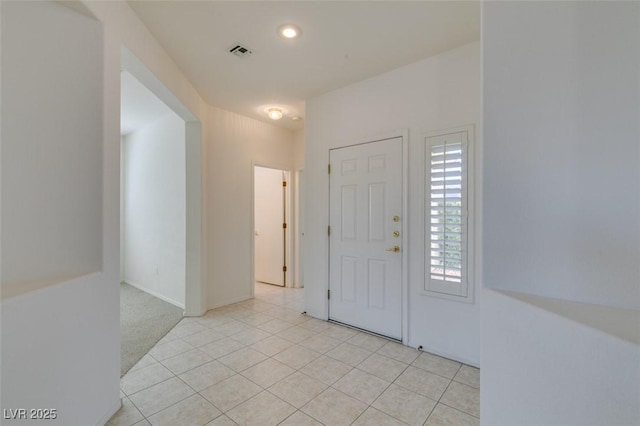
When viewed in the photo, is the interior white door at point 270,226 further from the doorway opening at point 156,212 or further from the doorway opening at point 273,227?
the doorway opening at point 156,212

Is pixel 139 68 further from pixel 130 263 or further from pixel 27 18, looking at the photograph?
pixel 130 263

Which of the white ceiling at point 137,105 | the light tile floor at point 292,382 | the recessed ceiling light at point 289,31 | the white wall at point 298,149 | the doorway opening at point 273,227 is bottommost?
the light tile floor at point 292,382

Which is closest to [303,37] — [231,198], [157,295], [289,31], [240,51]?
[289,31]

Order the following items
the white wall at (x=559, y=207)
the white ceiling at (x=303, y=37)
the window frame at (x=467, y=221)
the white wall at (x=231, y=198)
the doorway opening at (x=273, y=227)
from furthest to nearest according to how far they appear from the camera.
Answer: the doorway opening at (x=273, y=227), the white wall at (x=231, y=198), the window frame at (x=467, y=221), the white ceiling at (x=303, y=37), the white wall at (x=559, y=207)

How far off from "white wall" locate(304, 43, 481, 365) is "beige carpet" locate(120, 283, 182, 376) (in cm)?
182

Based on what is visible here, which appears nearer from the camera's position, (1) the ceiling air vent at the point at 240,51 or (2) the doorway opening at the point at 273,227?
(1) the ceiling air vent at the point at 240,51

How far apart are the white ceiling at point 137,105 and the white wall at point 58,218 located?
166 centimetres

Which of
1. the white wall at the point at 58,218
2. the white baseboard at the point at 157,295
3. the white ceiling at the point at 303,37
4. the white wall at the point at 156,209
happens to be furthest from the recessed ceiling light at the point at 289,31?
the white baseboard at the point at 157,295

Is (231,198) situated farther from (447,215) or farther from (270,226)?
(447,215)

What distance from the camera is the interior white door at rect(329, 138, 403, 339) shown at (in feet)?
9.07

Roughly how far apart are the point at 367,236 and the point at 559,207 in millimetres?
2120

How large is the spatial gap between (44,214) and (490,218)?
6.89ft

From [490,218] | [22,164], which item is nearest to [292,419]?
[490,218]

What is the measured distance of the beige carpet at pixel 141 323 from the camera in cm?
254
